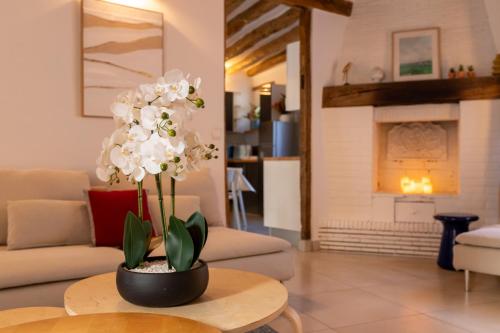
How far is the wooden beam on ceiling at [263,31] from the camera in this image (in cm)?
679

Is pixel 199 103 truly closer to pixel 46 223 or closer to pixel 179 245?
pixel 179 245

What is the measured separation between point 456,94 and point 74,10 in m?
3.35

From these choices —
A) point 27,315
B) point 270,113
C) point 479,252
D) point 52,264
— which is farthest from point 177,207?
point 270,113

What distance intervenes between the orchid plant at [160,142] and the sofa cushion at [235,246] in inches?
44.3

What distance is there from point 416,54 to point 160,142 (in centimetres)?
399

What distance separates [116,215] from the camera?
269 cm

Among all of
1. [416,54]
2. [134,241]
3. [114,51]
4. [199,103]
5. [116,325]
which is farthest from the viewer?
[416,54]

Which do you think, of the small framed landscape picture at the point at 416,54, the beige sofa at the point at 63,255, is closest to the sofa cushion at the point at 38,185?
the beige sofa at the point at 63,255

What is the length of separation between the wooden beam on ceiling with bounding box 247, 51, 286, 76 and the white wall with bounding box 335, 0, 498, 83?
4.07 meters

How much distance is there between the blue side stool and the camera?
3990 mm

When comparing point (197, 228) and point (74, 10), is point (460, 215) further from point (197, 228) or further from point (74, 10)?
point (74, 10)

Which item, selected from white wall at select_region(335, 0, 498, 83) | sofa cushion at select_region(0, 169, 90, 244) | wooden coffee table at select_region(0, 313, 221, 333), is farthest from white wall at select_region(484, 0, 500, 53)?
wooden coffee table at select_region(0, 313, 221, 333)

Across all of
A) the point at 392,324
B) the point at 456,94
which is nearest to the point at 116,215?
the point at 392,324

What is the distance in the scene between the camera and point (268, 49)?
8516 mm
